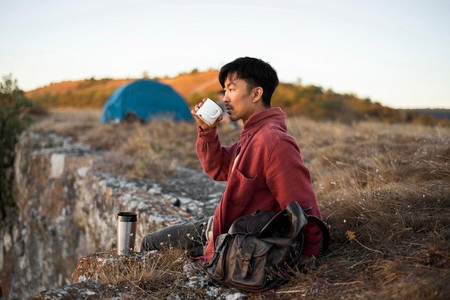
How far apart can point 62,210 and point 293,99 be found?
53.0ft

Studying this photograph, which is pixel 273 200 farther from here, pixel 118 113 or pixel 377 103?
pixel 377 103

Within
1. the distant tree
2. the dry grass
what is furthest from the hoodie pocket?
the distant tree

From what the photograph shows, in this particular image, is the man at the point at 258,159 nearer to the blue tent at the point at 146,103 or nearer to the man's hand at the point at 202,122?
the man's hand at the point at 202,122

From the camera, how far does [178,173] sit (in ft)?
19.1

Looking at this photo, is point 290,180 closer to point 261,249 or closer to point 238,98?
point 261,249

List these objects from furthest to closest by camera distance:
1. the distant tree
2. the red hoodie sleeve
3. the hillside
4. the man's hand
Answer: the hillside
the distant tree
the man's hand
the red hoodie sleeve

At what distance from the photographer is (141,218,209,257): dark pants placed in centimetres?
284

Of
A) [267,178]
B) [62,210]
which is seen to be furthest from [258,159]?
[62,210]

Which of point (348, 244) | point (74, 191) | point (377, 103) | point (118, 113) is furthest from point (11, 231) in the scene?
point (377, 103)

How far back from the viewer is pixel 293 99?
2067 cm

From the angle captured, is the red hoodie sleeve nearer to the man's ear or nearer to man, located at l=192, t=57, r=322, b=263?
man, located at l=192, t=57, r=322, b=263

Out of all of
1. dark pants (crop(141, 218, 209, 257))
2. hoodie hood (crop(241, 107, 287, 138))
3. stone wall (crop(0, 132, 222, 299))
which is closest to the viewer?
hoodie hood (crop(241, 107, 287, 138))

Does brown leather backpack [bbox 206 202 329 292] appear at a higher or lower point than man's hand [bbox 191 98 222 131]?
lower

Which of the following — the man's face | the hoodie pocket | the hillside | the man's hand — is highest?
the hillside
